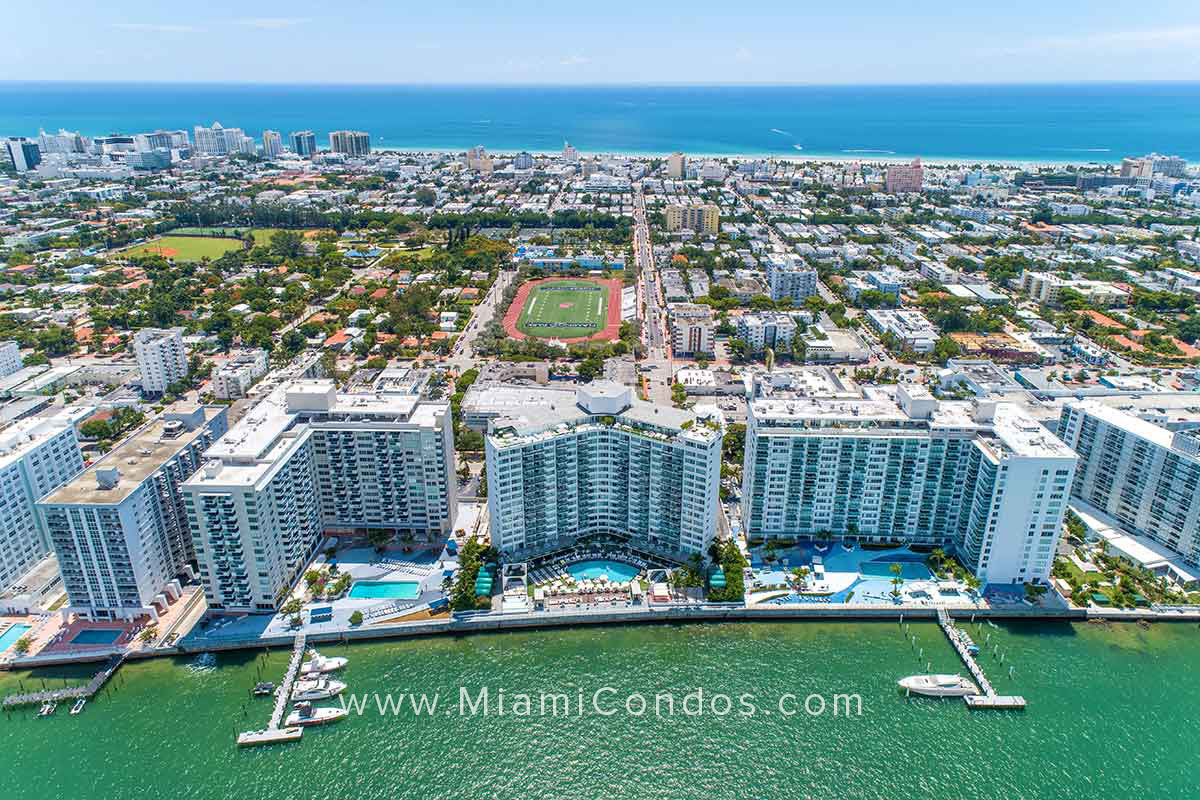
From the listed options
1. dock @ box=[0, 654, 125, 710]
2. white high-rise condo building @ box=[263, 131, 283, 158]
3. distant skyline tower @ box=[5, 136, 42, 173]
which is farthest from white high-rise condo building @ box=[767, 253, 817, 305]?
distant skyline tower @ box=[5, 136, 42, 173]

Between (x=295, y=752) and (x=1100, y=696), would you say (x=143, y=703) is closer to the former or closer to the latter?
(x=295, y=752)

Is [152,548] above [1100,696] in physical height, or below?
above

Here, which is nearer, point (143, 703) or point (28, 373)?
point (143, 703)

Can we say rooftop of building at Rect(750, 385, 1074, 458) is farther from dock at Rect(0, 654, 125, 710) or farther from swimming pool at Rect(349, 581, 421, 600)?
dock at Rect(0, 654, 125, 710)

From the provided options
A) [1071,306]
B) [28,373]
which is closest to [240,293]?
[28,373]

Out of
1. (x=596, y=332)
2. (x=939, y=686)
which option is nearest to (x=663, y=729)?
(x=939, y=686)

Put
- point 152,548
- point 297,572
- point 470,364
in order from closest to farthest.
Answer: point 152,548 → point 297,572 → point 470,364

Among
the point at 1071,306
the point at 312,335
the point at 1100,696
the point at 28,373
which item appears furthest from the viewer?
the point at 1071,306

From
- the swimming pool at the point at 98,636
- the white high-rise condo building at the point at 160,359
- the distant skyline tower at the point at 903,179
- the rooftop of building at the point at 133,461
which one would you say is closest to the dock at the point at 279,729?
the swimming pool at the point at 98,636
